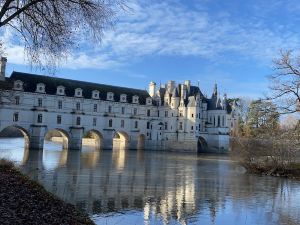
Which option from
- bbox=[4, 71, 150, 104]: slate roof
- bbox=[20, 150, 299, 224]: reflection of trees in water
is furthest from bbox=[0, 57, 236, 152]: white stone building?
bbox=[20, 150, 299, 224]: reflection of trees in water

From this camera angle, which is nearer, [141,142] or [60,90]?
[60,90]

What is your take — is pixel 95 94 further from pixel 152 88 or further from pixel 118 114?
pixel 152 88

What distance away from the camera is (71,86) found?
228ft

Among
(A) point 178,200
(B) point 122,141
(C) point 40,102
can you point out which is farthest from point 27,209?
(B) point 122,141

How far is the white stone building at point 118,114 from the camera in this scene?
203 feet

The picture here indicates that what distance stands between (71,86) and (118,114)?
1033 cm

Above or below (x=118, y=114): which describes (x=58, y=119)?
below

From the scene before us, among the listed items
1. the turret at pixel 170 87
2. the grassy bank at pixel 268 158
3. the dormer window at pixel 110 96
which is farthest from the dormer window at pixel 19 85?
the grassy bank at pixel 268 158

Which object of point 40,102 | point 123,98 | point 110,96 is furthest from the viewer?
point 123,98

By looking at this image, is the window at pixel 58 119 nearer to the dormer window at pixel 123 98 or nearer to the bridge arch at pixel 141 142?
the dormer window at pixel 123 98

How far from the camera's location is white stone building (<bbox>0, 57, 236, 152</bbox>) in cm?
6178

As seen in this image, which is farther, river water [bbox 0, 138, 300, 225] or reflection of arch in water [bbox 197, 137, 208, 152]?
reflection of arch in water [bbox 197, 137, 208, 152]

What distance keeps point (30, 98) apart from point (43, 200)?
53345 millimetres

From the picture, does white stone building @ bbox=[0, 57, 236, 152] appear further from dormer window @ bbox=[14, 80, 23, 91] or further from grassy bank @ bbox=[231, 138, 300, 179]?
grassy bank @ bbox=[231, 138, 300, 179]
